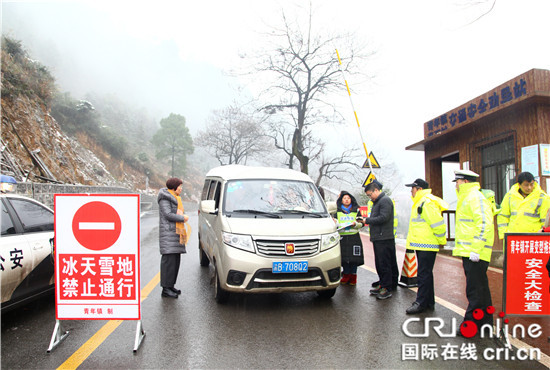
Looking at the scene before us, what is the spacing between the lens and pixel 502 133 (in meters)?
9.34

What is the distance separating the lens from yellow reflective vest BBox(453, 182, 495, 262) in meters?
4.18

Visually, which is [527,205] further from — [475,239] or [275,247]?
[275,247]

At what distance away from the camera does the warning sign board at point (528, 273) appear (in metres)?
4.21

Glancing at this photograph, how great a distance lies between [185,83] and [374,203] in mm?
165003

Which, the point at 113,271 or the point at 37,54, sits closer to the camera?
the point at 113,271

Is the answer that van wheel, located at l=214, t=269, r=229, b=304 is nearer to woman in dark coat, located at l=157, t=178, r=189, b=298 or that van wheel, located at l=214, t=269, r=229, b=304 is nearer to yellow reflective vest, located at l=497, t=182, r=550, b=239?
woman in dark coat, located at l=157, t=178, r=189, b=298

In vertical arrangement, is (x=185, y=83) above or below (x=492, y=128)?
above

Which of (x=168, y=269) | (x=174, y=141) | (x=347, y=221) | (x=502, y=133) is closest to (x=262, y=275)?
(x=168, y=269)

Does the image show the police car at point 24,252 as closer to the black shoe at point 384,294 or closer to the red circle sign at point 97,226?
the red circle sign at point 97,226

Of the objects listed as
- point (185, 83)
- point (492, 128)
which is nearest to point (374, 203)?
point (492, 128)

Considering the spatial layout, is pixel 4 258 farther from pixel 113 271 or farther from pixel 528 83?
pixel 528 83

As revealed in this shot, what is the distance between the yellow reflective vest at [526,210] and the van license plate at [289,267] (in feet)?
10.2

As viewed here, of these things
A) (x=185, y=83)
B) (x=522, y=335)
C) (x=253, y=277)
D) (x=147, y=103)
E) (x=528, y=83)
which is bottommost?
(x=522, y=335)

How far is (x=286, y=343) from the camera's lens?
4.09 metres
